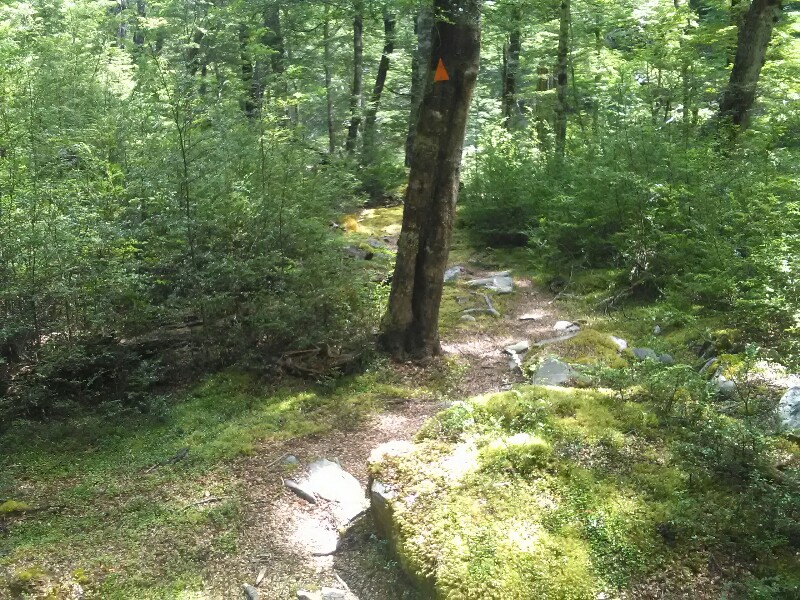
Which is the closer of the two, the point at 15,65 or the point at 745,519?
the point at 745,519

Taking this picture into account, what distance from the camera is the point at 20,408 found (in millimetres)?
5289

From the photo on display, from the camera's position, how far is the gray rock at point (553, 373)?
18.1 feet

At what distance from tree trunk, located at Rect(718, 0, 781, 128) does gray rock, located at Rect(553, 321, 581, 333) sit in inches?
200

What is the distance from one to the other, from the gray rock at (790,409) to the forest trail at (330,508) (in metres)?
2.46

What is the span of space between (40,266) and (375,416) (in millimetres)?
3442

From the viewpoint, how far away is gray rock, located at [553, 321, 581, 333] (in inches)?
300

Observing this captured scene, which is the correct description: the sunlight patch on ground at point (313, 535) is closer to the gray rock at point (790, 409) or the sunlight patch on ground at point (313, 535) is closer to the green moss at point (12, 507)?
the green moss at point (12, 507)

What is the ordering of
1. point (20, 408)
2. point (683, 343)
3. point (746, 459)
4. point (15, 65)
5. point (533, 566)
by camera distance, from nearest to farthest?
point (533, 566), point (746, 459), point (20, 408), point (683, 343), point (15, 65)

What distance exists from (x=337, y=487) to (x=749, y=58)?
952 centimetres

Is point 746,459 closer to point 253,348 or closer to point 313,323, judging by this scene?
point 313,323

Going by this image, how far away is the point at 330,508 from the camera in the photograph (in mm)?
4410

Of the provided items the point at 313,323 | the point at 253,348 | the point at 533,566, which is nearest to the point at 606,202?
the point at 313,323

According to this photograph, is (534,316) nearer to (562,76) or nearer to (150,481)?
(150,481)

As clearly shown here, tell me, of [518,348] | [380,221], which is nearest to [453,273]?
[518,348]
